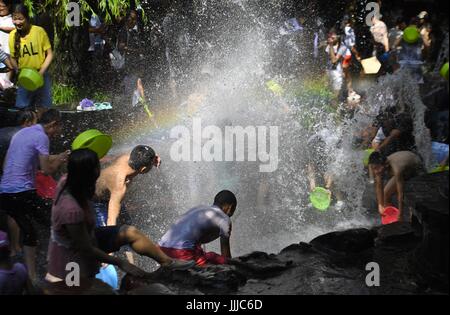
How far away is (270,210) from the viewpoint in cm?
902

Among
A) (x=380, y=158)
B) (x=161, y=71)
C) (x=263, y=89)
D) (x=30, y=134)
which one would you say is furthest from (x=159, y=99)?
(x=30, y=134)

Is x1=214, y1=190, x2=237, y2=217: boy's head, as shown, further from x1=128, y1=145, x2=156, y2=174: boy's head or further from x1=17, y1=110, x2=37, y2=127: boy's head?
x1=17, y1=110, x2=37, y2=127: boy's head

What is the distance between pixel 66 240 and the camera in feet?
14.0

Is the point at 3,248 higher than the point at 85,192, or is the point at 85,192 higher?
the point at 85,192

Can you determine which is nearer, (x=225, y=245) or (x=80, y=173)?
(x=80, y=173)

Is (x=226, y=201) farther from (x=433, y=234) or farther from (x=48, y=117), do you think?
(x=48, y=117)

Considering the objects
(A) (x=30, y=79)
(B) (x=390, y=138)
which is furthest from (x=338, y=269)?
(A) (x=30, y=79)

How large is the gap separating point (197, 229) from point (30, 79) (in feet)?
13.7

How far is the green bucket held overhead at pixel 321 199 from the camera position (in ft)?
28.8

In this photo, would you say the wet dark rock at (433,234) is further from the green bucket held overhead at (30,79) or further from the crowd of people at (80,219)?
the green bucket held overhead at (30,79)

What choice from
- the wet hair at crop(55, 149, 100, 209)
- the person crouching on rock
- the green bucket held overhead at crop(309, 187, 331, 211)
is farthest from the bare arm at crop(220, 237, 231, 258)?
the green bucket held overhead at crop(309, 187, 331, 211)

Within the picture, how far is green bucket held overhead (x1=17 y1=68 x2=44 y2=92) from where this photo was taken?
27.5 feet

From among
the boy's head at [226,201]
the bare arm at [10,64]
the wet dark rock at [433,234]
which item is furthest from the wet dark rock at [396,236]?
the bare arm at [10,64]

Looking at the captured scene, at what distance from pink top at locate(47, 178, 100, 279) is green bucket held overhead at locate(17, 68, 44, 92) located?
4.40 m
